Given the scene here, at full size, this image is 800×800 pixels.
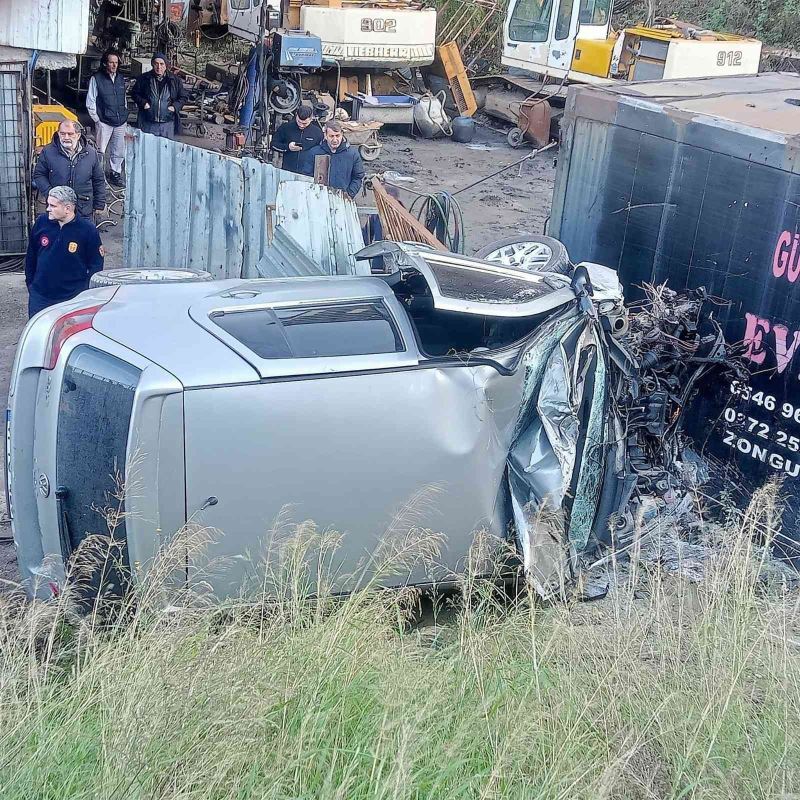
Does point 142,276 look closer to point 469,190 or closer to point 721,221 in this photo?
point 721,221

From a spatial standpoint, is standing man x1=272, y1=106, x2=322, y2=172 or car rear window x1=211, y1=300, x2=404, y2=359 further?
standing man x1=272, y1=106, x2=322, y2=172

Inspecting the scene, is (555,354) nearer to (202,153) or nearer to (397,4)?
(202,153)

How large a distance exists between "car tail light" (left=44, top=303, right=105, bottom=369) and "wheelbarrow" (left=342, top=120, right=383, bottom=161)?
36.0 feet

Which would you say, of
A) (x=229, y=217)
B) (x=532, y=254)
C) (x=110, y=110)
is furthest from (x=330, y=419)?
(x=110, y=110)

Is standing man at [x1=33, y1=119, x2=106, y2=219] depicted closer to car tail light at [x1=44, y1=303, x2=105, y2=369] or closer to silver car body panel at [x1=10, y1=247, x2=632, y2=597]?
silver car body panel at [x1=10, y1=247, x2=632, y2=597]

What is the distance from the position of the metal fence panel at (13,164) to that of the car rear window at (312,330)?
5921 mm

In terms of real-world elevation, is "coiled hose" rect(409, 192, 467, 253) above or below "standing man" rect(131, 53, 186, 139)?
below

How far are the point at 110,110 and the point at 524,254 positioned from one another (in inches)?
309

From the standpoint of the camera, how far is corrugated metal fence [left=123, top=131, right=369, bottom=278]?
669cm

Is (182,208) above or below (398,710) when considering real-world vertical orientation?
above

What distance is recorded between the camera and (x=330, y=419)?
408 cm

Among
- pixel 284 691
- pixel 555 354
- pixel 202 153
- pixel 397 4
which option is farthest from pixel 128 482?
pixel 397 4

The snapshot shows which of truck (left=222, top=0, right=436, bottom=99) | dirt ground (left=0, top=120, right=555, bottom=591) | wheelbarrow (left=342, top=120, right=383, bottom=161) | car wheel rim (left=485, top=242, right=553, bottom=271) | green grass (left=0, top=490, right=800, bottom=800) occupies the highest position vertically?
truck (left=222, top=0, right=436, bottom=99)

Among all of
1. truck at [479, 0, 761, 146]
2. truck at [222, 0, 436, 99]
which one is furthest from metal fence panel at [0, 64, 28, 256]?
truck at [479, 0, 761, 146]
